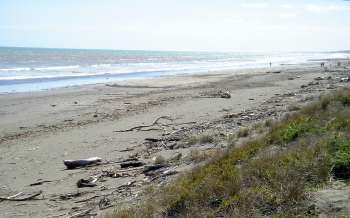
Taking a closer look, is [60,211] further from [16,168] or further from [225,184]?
[16,168]

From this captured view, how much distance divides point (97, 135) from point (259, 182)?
8639 mm

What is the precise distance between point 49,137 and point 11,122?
375 cm

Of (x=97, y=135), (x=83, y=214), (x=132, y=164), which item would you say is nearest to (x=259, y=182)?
(x=83, y=214)

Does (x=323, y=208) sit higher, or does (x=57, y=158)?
(x=323, y=208)

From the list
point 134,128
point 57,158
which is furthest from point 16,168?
point 134,128

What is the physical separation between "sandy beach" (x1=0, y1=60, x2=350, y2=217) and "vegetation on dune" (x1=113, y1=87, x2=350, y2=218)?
125 cm

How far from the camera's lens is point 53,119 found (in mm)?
16875

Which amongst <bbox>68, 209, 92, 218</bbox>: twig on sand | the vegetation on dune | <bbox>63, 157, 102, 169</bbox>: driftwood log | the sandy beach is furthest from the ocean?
the vegetation on dune

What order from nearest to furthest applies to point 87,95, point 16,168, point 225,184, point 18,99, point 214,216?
point 214,216 → point 225,184 → point 16,168 → point 18,99 → point 87,95

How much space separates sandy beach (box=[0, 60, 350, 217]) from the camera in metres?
7.73

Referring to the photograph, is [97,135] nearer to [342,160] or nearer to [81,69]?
[342,160]

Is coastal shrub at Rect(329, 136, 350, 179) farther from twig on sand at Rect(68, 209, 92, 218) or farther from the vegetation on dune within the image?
twig on sand at Rect(68, 209, 92, 218)

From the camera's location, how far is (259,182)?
540 centimetres

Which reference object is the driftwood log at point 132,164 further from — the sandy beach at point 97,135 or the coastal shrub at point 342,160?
the coastal shrub at point 342,160
